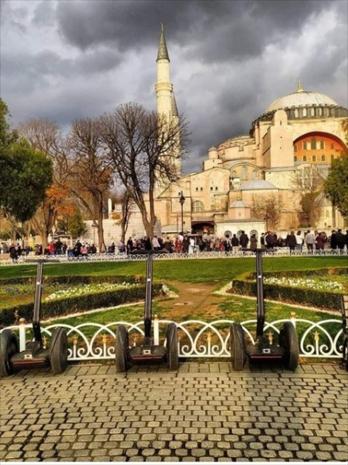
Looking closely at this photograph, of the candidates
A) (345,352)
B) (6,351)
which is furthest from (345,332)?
(6,351)

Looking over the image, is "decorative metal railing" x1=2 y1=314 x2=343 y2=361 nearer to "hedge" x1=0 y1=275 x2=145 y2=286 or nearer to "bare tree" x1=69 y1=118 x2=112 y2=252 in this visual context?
"hedge" x1=0 y1=275 x2=145 y2=286

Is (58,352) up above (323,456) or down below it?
above

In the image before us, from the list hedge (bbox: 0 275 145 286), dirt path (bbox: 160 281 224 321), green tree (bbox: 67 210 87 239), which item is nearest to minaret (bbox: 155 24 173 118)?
green tree (bbox: 67 210 87 239)

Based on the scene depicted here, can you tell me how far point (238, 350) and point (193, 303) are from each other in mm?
4901

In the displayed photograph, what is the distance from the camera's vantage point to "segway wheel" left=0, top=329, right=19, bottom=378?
234 inches

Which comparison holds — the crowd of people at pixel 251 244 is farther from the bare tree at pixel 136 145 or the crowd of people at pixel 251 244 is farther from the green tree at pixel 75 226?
the green tree at pixel 75 226

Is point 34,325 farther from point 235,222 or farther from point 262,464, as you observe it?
point 235,222

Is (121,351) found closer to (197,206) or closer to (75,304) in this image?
(75,304)

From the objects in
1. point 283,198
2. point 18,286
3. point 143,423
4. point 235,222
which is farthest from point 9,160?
point 283,198

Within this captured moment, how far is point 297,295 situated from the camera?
10.3m

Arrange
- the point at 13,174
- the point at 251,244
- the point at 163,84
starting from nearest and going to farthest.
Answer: the point at 13,174 < the point at 251,244 < the point at 163,84

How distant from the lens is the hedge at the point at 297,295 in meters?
9.46

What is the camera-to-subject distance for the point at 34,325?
20.0 feet

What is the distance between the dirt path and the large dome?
84.9m
